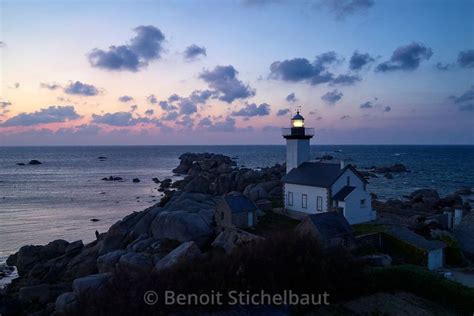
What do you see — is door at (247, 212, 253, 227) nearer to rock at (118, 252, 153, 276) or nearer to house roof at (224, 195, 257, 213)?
house roof at (224, 195, 257, 213)

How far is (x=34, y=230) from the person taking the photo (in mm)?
34500

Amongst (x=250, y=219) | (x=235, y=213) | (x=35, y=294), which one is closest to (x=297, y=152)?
(x=250, y=219)

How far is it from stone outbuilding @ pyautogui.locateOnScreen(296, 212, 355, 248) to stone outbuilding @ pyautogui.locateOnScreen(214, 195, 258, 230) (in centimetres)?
500

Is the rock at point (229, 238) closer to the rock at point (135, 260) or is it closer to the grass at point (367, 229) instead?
the rock at point (135, 260)

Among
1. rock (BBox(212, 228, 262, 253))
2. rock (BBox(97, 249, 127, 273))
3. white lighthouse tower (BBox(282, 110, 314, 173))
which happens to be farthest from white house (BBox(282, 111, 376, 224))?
rock (BBox(97, 249, 127, 273))

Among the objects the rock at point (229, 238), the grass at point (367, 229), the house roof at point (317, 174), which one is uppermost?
the house roof at point (317, 174)

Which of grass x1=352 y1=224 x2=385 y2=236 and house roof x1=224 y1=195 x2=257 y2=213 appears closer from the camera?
grass x1=352 y1=224 x2=385 y2=236

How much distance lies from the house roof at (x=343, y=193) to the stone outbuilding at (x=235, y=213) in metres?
5.56

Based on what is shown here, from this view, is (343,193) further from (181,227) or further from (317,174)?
(181,227)

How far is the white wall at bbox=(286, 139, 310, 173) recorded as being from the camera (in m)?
28.8

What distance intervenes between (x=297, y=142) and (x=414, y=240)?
470 inches

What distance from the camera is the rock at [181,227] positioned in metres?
→ 23.1

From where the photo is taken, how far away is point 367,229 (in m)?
22.4

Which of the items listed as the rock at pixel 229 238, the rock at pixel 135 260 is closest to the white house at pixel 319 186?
the rock at pixel 229 238
